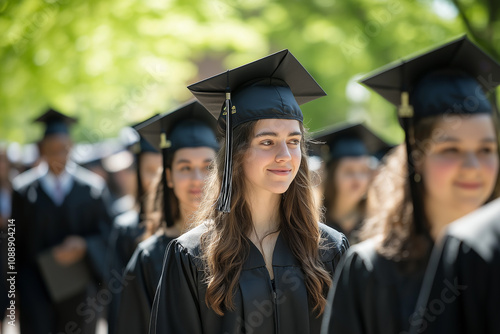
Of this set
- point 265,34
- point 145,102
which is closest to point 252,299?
point 265,34

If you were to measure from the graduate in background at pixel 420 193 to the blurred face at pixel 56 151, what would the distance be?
479cm

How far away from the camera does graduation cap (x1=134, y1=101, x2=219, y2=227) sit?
4.11m

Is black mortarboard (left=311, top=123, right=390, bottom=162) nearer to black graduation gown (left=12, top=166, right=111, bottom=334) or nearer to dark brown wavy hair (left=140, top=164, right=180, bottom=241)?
dark brown wavy hair (left=140, top=164, right=180, bottom=241)

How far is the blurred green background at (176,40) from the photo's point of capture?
7.04m

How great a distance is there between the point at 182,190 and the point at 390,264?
1.88 meters

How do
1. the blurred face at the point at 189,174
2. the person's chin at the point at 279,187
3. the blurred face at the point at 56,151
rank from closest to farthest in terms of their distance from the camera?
the person's chin at the point at 279,187 < the blurred face at the point at 189,174 < the blurred face at the point at 56,151

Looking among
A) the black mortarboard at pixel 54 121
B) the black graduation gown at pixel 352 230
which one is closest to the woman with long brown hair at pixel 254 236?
the black graduation gown at pixel 352 230

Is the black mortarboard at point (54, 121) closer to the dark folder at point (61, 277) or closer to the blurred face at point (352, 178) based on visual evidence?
the dark folder at point (61, 277)

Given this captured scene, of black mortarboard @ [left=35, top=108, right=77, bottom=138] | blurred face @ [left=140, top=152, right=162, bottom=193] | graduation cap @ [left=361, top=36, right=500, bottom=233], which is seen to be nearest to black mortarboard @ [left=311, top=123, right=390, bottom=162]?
blurred face @ [left=140, top=152, right=162, bottom=193]

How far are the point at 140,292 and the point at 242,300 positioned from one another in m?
1.07

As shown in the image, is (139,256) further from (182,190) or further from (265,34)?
(265,34)

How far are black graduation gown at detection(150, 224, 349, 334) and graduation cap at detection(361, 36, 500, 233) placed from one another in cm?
79

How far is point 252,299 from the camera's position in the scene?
2791 mm

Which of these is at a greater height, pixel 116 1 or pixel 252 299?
pixel 116 1
